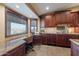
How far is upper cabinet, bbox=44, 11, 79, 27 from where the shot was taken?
7060mm

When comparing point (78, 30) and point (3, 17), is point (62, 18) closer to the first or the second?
point (78, 30)

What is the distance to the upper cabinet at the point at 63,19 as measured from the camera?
23.2ft

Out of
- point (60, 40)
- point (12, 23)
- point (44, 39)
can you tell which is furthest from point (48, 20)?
point (12, 23)

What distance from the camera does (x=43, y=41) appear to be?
26.0 ft

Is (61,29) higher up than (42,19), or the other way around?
(42,19)

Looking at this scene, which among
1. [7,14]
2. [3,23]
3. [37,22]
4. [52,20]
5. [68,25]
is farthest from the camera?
[37,22]

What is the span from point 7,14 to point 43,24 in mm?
4473

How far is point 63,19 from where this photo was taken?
7406 millimetres

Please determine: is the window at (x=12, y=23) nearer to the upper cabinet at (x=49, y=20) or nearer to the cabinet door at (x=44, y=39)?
the cabinet door at (x=44, y=39)

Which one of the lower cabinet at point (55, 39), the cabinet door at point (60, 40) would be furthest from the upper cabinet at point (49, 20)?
the cabinet door at point (60, 40)

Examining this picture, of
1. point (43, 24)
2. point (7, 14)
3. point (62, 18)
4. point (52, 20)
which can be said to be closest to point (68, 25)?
point (62, 18)

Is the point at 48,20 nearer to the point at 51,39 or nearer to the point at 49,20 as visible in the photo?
the point at 49,20

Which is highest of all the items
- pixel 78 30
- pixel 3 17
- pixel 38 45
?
pixel 3 17

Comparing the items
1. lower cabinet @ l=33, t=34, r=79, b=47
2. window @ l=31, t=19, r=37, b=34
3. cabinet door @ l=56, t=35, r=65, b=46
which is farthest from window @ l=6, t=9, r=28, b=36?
cabinet door @ l=56, t=35, r=65, b=46
